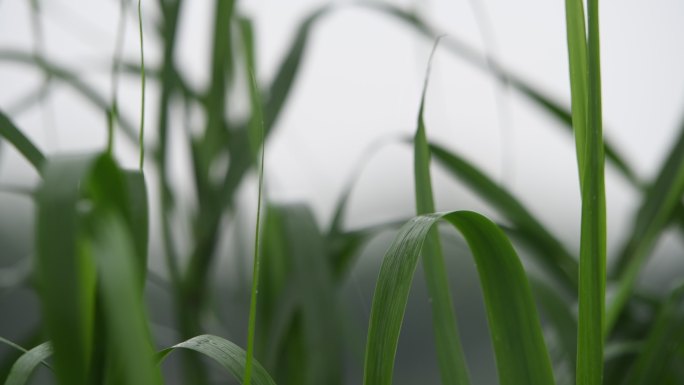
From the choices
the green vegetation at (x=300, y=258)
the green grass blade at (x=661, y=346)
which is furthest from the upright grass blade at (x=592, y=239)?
the green grass blade at (x=661, y=346)

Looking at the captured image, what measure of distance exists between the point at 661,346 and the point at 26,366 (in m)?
0.26

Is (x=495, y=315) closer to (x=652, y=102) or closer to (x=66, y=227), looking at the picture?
(x=66, y=227)

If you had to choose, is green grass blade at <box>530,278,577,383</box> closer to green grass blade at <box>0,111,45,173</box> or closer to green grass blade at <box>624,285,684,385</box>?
green grass blade at <box>624,285,684,385</box>

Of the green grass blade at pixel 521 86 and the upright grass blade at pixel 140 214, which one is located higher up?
the green grass blade at pixel 521 86

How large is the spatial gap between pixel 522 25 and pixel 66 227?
686mm

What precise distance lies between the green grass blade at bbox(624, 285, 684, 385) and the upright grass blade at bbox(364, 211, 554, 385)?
118 millimetres

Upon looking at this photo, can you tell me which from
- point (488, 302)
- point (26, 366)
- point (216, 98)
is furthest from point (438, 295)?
point (216, 98)

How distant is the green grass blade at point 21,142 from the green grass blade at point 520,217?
17 centimetres

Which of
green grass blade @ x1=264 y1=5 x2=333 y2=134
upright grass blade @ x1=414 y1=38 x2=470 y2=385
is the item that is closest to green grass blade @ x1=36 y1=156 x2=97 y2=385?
upright grass blade @ x1=414 y1=38 x2=470 y2=385

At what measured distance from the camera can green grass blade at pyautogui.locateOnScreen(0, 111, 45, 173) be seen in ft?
0.69

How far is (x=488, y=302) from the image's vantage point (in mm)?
210

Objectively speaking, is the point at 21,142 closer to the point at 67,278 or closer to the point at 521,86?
the point at 67,278

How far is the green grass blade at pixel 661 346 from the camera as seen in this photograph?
0.30 meters

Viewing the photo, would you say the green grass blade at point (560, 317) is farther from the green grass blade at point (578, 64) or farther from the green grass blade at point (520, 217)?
the green grass blade at point (578, 64)
